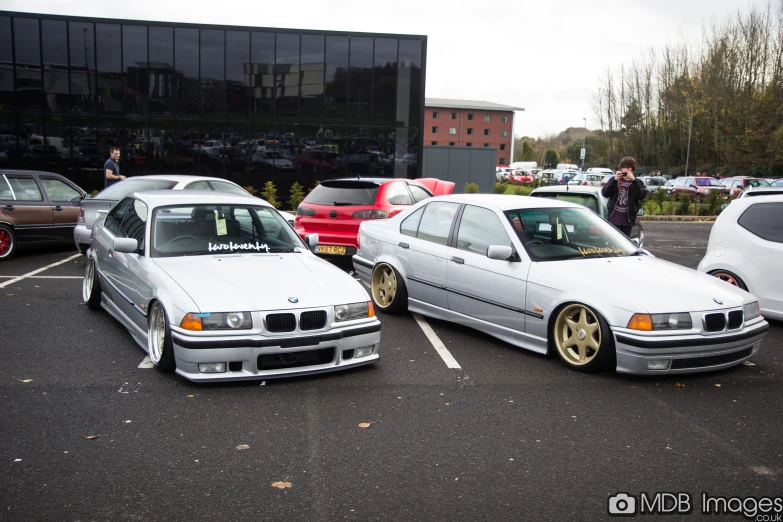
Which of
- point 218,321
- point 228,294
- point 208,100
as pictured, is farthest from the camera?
point 208,100

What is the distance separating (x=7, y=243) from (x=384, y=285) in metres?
7.23

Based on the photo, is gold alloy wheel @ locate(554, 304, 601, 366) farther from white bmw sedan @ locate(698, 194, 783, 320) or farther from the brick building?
the brick building

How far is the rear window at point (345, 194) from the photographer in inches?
438

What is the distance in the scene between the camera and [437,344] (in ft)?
22.7

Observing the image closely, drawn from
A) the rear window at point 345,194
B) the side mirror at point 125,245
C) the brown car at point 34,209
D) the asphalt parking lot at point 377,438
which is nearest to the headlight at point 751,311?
the asphalt parking lot at point 377,438

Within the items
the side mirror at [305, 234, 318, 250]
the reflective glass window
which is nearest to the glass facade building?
the reflective glass window

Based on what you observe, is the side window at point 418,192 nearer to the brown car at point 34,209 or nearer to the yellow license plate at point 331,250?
the yellow license plate at point 331,250

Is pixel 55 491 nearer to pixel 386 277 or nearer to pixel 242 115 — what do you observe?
pixel 386 277

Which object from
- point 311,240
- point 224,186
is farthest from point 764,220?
point 224,186

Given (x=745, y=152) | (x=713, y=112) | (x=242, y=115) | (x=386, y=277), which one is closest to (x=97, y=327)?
(x=386, y=277)

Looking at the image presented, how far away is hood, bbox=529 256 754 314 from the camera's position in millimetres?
5699

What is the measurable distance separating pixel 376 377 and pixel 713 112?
191 feet

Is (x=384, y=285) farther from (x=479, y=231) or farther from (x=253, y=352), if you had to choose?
(x=253, y=352)

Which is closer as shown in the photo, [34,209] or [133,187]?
[133,187]
